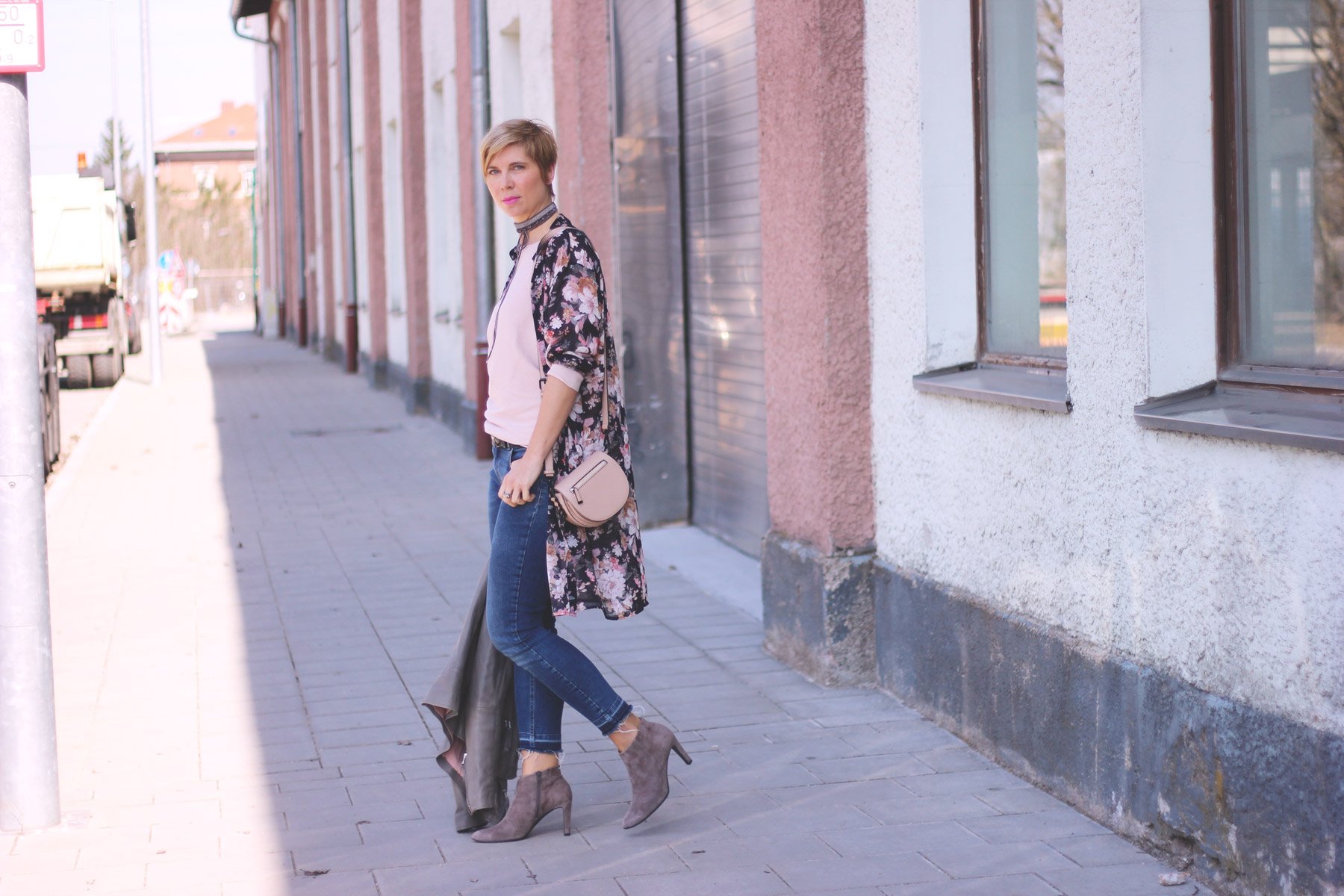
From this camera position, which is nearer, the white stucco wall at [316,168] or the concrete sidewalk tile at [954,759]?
the concrete sidewalk tile at [954,759]

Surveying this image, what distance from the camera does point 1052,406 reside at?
4.62 meters

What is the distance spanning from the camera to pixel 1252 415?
383 centimetres

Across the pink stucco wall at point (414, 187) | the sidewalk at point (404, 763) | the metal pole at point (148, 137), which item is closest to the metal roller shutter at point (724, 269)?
the sidewalk at point (404, 763)

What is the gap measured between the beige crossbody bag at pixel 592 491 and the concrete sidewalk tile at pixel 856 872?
3.21 ft

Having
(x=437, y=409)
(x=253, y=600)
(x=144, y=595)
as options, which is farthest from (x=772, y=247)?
(x=437, y=409)

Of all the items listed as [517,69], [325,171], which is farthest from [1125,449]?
[325,171]

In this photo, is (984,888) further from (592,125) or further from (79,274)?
(79,274)

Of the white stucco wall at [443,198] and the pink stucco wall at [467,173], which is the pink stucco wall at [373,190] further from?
the pink stucco wall at [467,173]

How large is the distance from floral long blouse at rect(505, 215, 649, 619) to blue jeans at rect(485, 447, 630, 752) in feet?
0.18

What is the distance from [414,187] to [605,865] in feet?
49.2

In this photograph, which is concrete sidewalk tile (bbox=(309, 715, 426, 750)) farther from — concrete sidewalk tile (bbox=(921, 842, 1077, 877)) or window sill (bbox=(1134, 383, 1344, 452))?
window sill (bbox=(1134, 383, 1344, 452))

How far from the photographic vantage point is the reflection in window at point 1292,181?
382 centimetres

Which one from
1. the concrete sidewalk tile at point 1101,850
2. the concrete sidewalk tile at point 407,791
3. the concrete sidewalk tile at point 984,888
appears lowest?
the concrete sidewalk tile at point 984,888

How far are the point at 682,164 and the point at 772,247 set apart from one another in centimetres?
300
